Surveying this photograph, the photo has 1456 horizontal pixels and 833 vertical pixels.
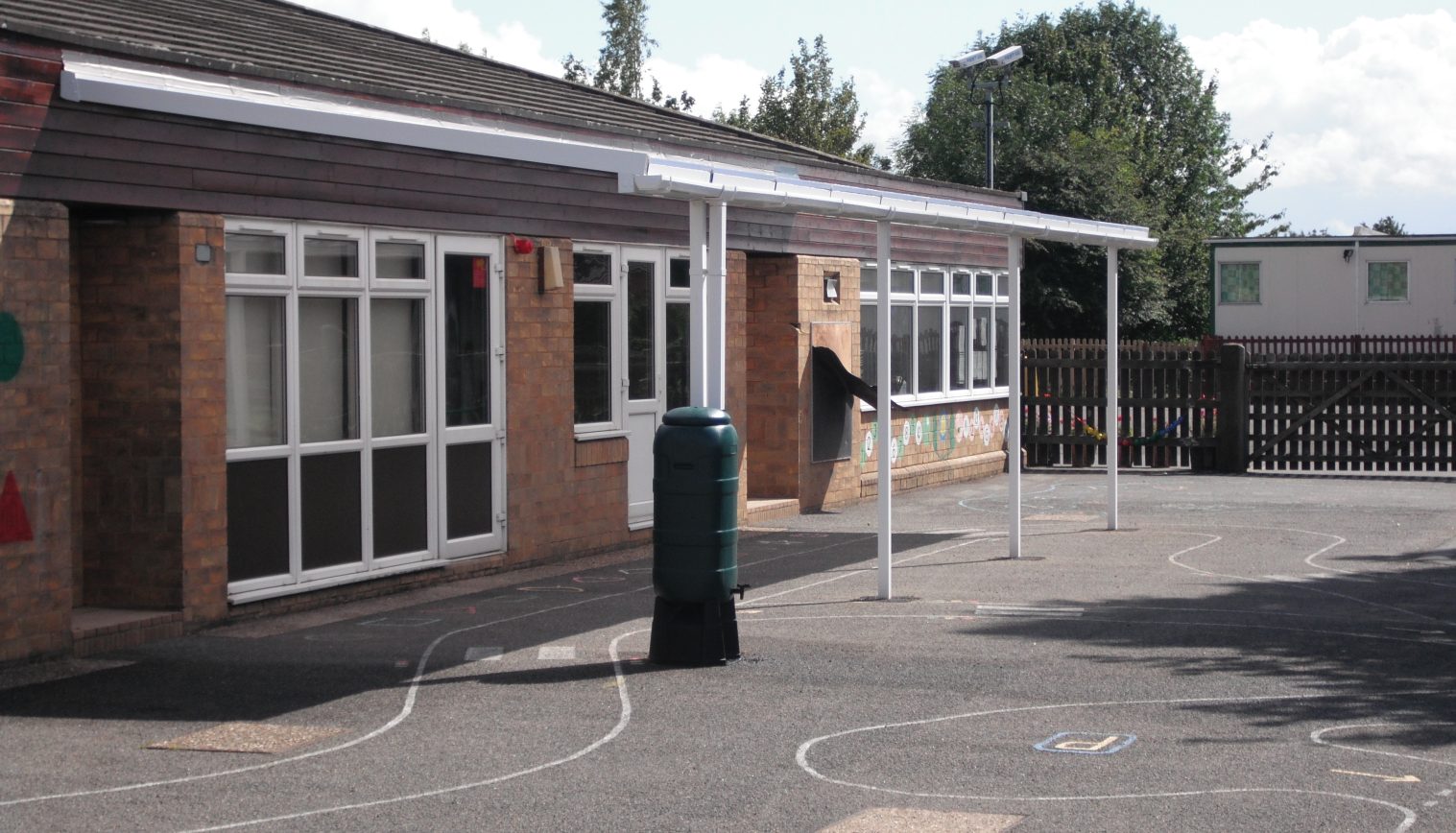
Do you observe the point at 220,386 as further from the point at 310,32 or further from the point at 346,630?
the point at 310,32

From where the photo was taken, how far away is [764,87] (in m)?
64.5

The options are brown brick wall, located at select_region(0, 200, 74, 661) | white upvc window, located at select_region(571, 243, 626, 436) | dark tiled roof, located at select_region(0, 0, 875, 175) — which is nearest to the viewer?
brown brick wall, located at select_region(0, 200, 74, 661)

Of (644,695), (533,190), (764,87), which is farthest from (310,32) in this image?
(764,87)

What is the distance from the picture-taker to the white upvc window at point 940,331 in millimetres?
21141

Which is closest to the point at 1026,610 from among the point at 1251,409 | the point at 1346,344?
the point at 1251,409

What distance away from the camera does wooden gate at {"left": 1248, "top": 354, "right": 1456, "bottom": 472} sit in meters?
23.2

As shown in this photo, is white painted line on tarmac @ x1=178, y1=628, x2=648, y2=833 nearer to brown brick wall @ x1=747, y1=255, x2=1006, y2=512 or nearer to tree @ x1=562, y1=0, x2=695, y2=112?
brown brick wall @ x1=747, y1=255, x2=1006, y2=512

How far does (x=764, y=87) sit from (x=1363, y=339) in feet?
98.3

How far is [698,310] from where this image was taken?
1021cm

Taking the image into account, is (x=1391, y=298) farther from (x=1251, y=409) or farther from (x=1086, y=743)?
(x=1086, y=743)

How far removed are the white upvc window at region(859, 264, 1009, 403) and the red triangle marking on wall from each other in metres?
11.9

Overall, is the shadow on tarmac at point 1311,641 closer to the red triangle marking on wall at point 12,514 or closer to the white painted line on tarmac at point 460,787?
the white painted line on tarmac at point 460,787

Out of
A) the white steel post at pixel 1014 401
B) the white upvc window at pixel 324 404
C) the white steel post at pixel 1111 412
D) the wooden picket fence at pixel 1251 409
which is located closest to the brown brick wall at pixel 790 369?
the white steel post at pixel 1111 412

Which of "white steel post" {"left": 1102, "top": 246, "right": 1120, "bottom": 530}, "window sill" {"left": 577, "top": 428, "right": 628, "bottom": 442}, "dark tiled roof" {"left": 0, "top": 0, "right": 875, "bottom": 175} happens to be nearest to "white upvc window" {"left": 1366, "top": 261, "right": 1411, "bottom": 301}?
"dark tiled roof" {"left": 0, "top": 0, "right": 875, "bottom": 175}
